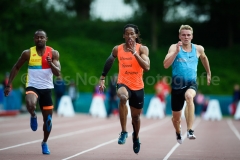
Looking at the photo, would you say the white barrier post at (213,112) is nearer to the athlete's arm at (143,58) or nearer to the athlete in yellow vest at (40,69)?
the athlete in yellow vest at (40,69)

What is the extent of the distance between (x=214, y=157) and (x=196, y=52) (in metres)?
2.10

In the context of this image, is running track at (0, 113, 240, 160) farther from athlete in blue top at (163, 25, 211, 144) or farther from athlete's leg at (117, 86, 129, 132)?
athlete in blue top at (163, 25, 211, 144)

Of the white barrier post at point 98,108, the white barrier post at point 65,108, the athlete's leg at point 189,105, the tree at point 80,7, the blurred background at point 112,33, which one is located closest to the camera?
the athlete's leg at point 189,105

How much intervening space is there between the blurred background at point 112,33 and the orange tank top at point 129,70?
108 ft

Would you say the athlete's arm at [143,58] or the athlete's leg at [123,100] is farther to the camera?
the athlete's leg at [123,100]

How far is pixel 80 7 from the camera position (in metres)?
61.7

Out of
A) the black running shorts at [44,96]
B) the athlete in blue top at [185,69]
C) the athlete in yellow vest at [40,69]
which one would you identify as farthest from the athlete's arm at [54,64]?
the athlete in blue top at [185,69]

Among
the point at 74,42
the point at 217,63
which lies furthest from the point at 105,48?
the point at 217,63

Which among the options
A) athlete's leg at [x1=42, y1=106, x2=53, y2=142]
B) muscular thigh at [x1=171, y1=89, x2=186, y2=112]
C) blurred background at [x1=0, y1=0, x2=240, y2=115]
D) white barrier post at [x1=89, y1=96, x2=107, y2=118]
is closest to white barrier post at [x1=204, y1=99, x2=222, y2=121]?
white barrier post at [x1=89, y1=96, x2=107, y2=118]

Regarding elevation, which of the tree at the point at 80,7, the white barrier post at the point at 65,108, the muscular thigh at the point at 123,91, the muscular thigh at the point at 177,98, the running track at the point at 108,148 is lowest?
the white barrier post at the point at 65,108

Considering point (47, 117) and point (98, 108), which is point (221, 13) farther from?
point (47, 117)

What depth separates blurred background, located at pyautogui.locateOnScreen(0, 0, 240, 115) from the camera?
156ft

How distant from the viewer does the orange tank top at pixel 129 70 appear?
451 inches

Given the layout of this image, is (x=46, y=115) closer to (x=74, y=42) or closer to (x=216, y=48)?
(x=74, y=42)
